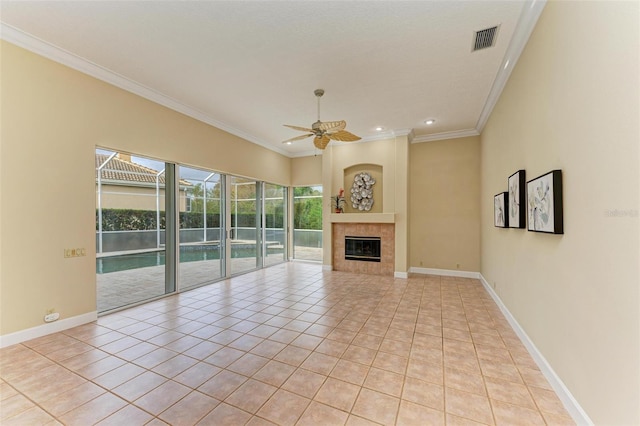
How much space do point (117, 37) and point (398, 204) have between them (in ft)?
17.9

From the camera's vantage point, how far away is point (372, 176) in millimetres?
6641

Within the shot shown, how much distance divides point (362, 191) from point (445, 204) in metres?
1.97

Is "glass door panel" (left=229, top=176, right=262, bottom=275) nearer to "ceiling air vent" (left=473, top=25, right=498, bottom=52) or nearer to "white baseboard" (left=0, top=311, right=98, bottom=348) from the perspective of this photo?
"white baseboard" (left=0, top=311, right=98, bottom=348)

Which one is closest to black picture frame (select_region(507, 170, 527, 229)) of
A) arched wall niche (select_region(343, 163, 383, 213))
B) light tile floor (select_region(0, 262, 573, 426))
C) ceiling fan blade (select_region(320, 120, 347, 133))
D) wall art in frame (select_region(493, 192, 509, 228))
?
wall art in frame (select_region(493, 192, 509, 228))

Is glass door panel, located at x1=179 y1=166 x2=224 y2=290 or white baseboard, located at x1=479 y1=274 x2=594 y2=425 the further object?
glass door panel, located at x1=179 y1=166 x2=224 y2=290

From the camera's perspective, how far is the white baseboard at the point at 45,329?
9.31 feet

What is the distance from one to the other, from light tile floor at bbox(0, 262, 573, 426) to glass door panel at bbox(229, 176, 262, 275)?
7.45 ft

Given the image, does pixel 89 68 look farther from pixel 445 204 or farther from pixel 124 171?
pixel 445 204

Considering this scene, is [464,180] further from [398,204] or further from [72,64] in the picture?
[72,64]

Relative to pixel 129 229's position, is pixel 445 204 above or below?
above

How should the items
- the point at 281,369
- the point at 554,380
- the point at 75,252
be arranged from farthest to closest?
the point at 75,252 < the point at 281,369 < the point at 554,380

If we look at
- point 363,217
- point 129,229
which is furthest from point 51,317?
point 363,217

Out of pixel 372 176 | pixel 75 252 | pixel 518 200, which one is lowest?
pixel 75 252

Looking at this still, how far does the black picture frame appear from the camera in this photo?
2885 mm
